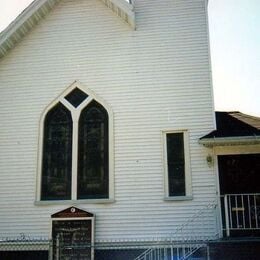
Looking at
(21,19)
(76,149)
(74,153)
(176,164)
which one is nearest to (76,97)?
(76,149)

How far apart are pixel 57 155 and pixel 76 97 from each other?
2003 mm

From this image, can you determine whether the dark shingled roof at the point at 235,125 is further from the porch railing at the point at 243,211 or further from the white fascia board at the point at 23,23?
the white fascia board at the point at 23,23

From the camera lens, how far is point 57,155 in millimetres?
14266

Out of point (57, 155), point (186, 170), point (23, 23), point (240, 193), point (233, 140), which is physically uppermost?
point (23, 23)

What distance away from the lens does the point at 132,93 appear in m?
14.2

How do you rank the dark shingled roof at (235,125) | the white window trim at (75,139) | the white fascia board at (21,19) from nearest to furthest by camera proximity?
the dark shingled roof at (235,125) < the white window trim at (75,139) < the white fascia board at (21,19)

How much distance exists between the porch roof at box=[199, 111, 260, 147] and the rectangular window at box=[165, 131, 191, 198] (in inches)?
33.0

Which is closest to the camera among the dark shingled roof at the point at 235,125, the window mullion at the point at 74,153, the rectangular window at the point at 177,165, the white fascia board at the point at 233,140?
the white fascia board at the point at 233,140

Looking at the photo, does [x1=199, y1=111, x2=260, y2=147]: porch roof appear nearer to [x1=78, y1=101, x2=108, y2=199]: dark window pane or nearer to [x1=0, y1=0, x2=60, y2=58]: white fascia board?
[x1=78, y1=101, x2=108, y2=199]: dark window pane

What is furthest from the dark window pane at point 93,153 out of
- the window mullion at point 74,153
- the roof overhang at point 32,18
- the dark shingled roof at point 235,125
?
the dark shingled roof at point 235,125

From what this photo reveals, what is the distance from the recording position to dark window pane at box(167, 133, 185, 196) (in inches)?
523

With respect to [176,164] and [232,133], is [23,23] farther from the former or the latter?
[232,133]

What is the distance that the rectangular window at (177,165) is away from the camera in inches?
522

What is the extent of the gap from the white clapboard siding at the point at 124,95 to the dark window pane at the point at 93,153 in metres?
0.43
